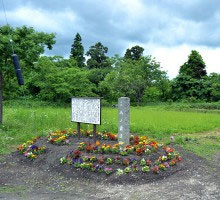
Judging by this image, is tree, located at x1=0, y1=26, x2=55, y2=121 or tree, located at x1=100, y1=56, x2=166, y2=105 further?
tree, located at x1=100, y1=56, x2=166, y2=105

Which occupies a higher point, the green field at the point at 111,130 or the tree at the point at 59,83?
the tree at the point at 59,83

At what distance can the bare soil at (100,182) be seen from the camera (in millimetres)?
5746

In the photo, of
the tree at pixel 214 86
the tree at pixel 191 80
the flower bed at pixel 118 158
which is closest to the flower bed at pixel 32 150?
the flower bed at pixel 118 158

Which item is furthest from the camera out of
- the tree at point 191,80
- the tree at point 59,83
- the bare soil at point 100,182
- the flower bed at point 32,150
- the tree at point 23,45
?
the tree at point 191,80

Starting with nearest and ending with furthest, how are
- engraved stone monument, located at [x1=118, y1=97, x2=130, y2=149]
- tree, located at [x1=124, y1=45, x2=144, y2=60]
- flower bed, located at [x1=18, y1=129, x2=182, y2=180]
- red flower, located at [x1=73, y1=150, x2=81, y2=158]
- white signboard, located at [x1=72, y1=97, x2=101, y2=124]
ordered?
flower bed, located at [x1=18, y1=129, x2=182, y2=180] < red flower, located at [x1=73, y1=150, x2=81, y2=158] < engraved stone monument, located at [x1=118, y1=97, x2=130, y2=149] < white signboard, located at [x1=72, y1=97, x2=101, y2=124] < tree, located at [x1=124, y1=45, x2=144, y2=60]

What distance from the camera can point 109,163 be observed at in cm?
715

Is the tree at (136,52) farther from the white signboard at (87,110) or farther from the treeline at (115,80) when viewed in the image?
the white signboard at (87,110)

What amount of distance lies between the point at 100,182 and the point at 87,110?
3.01 m

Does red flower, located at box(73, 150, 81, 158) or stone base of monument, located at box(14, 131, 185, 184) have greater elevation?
red flower, located at box(73, 150, 81, 158)

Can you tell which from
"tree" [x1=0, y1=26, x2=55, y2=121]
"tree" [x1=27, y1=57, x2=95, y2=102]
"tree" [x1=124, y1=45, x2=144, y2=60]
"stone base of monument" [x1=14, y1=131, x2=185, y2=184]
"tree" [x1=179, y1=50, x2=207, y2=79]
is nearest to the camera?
"stone base of monument" [x1=14, y1=131, x2=185, y2=184]

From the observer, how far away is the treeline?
103 feet

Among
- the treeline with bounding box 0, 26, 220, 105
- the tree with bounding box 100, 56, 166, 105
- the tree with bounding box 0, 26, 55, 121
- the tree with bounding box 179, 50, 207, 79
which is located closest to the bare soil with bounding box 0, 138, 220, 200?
the tree with bounding box 0, 26, 55, 121

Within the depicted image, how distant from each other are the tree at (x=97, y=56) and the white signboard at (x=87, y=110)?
3534 cm

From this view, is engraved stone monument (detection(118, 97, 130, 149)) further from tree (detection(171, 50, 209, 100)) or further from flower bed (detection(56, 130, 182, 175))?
tree (detection(171, 50, 209, 100))
